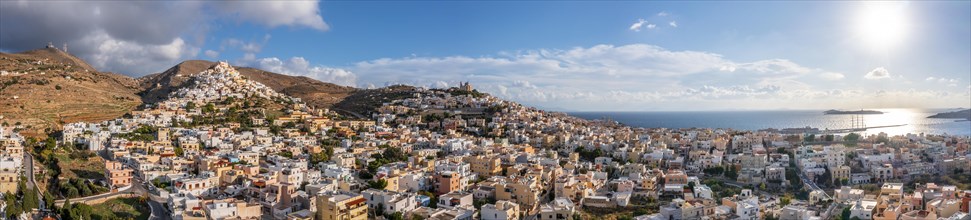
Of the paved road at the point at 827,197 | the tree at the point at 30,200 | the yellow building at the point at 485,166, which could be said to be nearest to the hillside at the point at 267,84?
the tree at the point at 30,200

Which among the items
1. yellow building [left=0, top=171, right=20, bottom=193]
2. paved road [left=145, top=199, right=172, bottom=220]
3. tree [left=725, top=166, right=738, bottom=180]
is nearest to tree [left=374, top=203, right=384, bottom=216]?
paved road [left=145, top=199, right=172, bottom=220]

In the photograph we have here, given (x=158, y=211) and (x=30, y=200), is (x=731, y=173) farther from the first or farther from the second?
(x=30, y=200)

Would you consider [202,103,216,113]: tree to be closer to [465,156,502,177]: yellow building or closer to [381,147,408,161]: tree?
[381,147,408,161]: tree

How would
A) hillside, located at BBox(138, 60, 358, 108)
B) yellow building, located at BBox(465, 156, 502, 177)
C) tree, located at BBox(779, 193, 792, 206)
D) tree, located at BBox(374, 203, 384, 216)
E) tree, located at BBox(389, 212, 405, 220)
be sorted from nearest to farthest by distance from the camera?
tree, located at BBox(389, 212, 405, 220) → tree, located at BBox(374, 203, 384, 216) → tree, located at BBox(779, 193, 792, 206) → yellow building, located at BBox(465, 156, 502, 177) → hillside, located at BBox(138, 60, 358, 108)

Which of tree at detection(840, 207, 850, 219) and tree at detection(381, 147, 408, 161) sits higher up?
tree at detection(381, 147, 408, 161)

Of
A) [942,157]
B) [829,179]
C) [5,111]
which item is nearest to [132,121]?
[5,111]

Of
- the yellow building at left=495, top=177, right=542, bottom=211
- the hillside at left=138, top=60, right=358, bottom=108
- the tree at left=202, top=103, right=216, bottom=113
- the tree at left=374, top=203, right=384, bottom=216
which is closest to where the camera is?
the tree at left=374, top=203, right=384, bottom=216

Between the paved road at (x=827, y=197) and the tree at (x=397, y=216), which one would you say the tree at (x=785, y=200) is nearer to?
the paved road at (x=827, y=197)
